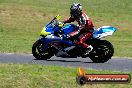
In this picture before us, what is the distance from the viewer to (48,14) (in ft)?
142

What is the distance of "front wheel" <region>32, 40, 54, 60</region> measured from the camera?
1678cm

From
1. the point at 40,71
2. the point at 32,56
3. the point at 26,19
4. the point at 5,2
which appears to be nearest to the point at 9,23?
the point at 26,19

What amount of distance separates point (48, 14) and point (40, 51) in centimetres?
2654

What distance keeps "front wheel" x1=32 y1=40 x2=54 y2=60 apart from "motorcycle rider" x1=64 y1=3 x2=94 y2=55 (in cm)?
98

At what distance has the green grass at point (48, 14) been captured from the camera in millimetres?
37506

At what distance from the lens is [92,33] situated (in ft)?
54.3

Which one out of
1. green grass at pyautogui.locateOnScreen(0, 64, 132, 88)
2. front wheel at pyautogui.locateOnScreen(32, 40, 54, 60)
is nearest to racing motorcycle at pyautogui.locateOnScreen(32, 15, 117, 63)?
front wheel at pyautogui.locateOnScreen(32, 40, 54, 60)

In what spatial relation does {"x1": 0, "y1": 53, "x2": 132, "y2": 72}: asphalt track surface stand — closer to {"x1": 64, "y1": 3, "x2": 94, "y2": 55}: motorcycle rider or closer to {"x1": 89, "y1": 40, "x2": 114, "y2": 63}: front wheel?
{"x1": 89, "y1": 40, "x2": 114, "y2": 63}: front wheel

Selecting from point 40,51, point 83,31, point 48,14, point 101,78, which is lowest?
point 48,14

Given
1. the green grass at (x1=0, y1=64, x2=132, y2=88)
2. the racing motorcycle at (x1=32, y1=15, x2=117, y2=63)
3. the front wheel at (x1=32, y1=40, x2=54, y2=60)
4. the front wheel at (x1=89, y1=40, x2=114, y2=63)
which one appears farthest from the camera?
the front wheel at (x1=32, y1=40, x2=54, y2=60)

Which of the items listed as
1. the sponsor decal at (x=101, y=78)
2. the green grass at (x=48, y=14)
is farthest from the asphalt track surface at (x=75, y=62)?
Result: the green grass at (x=48, y=14)

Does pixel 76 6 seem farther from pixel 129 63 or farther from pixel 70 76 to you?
pixel 70 76

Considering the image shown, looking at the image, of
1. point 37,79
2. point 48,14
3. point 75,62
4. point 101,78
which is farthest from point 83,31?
point 48,14

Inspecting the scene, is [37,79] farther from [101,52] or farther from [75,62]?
[101,52]
